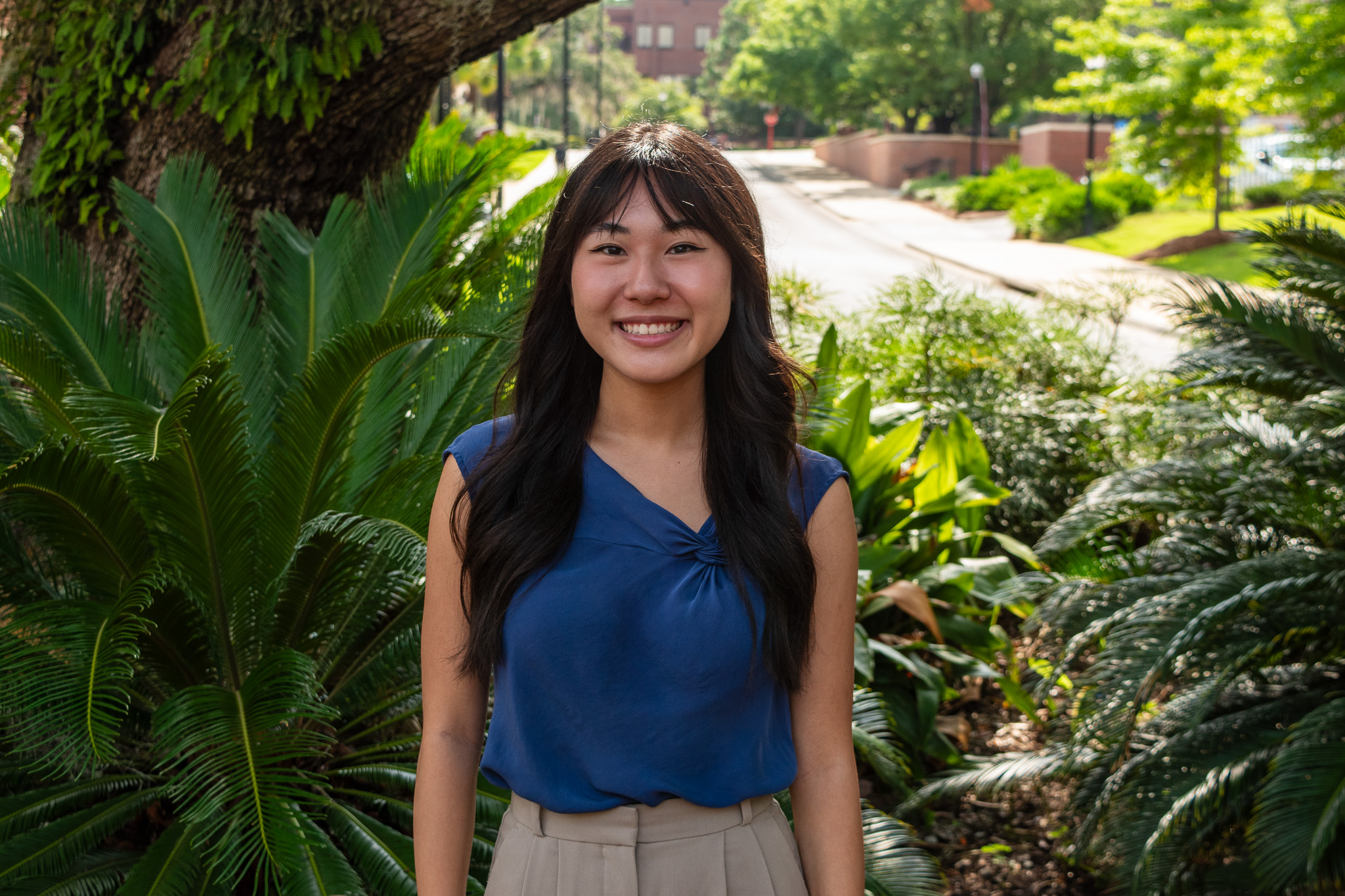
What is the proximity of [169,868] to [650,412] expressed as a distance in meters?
1.82

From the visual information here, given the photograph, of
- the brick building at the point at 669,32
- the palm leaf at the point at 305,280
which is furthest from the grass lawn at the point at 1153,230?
the brick building at the point at 669,32

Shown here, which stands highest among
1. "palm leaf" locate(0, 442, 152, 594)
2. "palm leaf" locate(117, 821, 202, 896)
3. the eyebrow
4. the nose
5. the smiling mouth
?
the eyebrow

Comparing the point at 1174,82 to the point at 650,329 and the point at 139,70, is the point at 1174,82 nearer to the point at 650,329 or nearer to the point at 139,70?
the point at 139,70

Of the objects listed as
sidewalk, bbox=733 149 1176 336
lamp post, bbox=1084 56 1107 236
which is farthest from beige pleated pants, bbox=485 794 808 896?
lamp post, bbox=1084 56 1107 236

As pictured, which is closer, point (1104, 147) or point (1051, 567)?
point (1051, 567)

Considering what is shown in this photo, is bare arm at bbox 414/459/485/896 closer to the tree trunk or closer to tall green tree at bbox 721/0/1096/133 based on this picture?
the tree trunk

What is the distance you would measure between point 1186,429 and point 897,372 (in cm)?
193

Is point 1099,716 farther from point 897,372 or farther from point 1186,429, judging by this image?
point 897,372

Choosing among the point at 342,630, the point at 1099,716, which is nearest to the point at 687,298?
the point at 342,630

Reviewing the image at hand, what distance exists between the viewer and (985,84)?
41.0m

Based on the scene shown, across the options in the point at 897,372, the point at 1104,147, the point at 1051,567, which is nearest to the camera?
the point at 1051,567

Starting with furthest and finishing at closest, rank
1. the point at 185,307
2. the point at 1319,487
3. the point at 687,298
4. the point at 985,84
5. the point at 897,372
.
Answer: the point at 985,84 → the point at 897,372 → the point at 1319,487 → the point at 185,307 → the point at 687,298

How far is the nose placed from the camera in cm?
159

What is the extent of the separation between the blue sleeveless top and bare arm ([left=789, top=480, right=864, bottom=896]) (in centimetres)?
7
